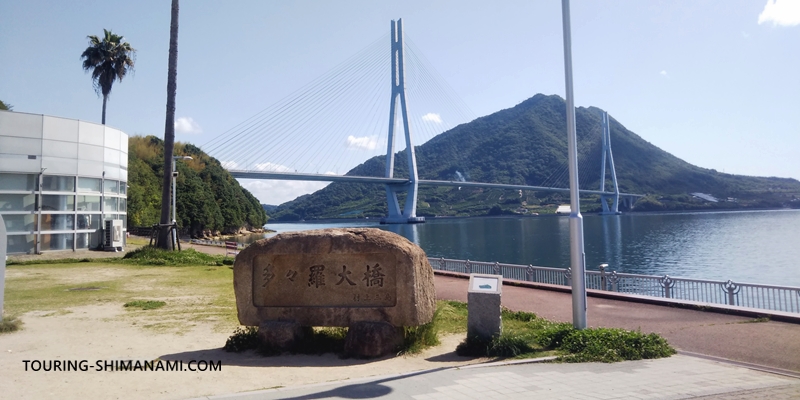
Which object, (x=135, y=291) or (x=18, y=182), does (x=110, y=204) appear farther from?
(x=135, y=291)

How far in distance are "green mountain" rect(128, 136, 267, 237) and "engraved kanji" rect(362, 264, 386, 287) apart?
38.5 metres

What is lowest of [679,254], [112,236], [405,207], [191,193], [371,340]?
[679,254]

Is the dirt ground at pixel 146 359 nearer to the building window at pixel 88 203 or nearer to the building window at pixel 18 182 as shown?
the building window at pixel 18 182

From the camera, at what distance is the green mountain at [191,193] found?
42.7 metres

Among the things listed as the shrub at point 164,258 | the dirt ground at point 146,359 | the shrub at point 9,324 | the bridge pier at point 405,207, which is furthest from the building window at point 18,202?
the bridge pier at point 405,207

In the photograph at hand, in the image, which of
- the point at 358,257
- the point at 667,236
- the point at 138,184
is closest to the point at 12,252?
the point at 358,257

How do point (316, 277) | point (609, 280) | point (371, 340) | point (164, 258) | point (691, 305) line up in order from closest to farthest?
point (371, 340)
point (316, 277)
point (691, 305)
point (609, 280)
point (164, 258)

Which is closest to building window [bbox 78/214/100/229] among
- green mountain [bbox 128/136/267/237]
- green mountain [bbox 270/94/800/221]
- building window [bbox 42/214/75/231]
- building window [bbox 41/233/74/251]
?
building window [bbox 42/214/75/231]

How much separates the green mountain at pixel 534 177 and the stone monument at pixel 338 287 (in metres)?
80.7

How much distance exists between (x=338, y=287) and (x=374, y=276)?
1.63ft

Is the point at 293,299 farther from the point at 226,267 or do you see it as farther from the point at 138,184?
the point at 138,184

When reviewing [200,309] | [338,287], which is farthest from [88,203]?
[338,287]

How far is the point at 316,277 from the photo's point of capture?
262 inches

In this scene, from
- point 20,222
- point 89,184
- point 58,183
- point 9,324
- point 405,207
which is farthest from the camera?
point 405,207
